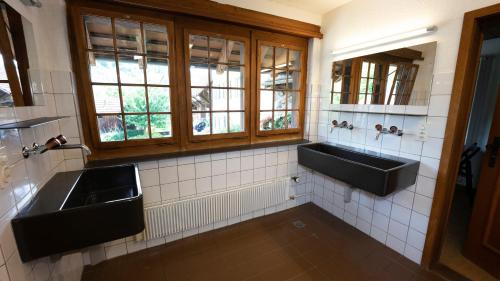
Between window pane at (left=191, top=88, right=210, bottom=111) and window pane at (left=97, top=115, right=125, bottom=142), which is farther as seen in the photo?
window pane at (left=191, top=88, right=210, bottom=111)

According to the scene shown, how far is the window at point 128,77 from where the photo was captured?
169 centimetres

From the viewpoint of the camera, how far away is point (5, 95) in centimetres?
104

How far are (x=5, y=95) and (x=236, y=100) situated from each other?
64.6 inches

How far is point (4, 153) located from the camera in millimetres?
905

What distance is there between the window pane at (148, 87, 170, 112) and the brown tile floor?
1.32 metres

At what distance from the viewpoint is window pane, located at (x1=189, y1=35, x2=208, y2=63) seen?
2.01 metres

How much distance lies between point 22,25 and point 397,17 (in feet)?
8.81

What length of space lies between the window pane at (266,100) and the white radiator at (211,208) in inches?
34.2

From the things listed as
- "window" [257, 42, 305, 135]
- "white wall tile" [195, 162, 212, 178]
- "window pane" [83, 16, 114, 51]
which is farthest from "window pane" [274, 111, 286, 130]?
"window pane" [83, 16, 114, 51]

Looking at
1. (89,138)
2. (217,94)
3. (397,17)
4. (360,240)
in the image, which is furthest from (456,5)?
(89,138)

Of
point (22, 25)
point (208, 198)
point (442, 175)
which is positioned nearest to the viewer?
point (22, 25)

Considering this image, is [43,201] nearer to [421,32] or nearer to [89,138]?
[89,138]

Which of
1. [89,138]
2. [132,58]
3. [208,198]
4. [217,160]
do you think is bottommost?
[208,198]

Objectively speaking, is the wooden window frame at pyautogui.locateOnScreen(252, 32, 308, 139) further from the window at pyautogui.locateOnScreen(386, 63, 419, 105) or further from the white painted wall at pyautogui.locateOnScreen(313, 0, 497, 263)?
the window at pyautogui.locateOnScreen(386, 63, 419, 105)
